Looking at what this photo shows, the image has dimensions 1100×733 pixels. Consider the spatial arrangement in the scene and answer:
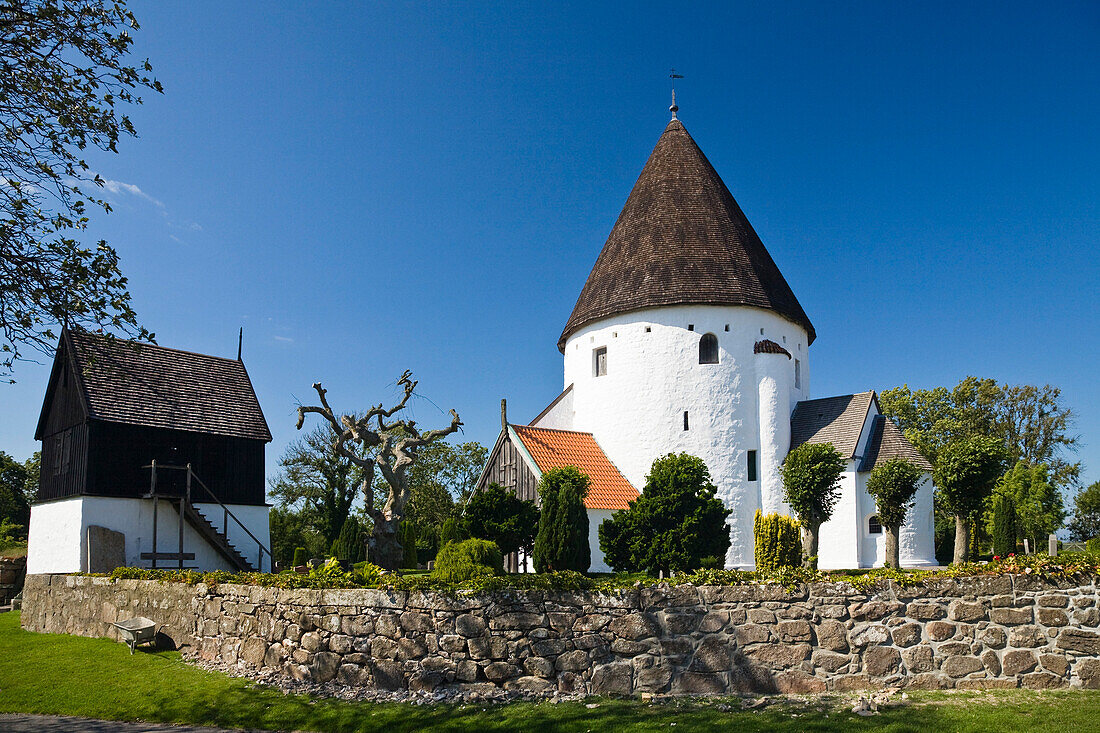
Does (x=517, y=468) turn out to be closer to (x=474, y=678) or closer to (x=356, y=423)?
(x=356, y=423)

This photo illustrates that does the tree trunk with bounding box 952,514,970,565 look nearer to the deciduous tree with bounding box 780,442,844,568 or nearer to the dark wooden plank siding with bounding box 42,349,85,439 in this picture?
the deciduous tree with bounding box 780,442,844,568

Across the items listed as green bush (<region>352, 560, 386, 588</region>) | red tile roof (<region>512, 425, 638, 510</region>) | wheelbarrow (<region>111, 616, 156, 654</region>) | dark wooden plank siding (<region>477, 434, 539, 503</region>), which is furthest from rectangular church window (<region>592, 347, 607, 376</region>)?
green bush (<region>352, 560, 386, 588</region>)

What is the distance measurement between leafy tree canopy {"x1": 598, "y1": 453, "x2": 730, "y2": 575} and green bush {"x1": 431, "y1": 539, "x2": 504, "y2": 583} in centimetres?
503

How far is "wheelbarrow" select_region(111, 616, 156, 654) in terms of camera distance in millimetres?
12984

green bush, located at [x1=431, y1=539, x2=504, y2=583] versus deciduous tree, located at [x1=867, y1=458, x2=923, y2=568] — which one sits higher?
deciduous tree, located at [x1=867, y1=458, x2=923, y2=568]

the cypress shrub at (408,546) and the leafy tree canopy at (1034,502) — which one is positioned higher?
the leafy tree canopy at (1034,502)

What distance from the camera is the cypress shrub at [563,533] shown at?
66.8ft

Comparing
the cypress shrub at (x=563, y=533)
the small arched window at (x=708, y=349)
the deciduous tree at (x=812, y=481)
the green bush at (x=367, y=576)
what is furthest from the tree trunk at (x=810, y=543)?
the green bush at (x=367, y=576)

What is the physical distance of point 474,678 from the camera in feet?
30.2

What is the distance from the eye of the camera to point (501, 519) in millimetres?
21953

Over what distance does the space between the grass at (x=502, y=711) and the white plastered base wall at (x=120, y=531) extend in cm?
964

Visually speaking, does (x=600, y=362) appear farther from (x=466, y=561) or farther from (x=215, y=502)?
(x=466, y=561)

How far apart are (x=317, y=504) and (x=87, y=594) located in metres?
26.2

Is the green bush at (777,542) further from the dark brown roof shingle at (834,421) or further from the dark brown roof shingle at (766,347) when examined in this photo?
the dark brown roof shingle at (766,347)
